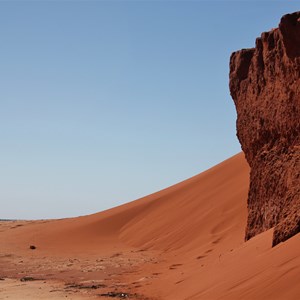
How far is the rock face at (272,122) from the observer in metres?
8.48

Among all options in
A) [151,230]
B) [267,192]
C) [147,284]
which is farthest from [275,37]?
→ [151,230]

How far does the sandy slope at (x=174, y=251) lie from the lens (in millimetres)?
6707

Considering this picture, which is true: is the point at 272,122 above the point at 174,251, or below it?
above

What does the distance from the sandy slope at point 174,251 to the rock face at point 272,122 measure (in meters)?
0.82

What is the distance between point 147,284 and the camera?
10484 millimetres

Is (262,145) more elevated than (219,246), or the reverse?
(262,145)

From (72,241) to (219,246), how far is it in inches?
497

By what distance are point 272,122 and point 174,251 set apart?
28.2ft

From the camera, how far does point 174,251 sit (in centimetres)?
1734

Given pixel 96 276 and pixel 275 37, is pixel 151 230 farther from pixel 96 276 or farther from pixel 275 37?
pixel 275 37

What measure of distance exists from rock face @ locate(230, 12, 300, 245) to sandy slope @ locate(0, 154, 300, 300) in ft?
2.70

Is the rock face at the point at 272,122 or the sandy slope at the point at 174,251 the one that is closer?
the sandy slope at the point at 174,251

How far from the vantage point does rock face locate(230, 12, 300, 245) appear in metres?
8.48

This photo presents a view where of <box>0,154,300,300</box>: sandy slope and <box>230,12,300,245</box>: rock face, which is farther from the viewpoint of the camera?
<box>230,12,300,245</box>: rock face
